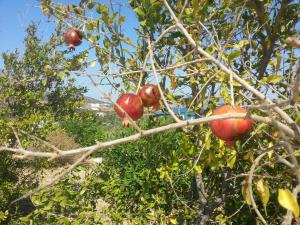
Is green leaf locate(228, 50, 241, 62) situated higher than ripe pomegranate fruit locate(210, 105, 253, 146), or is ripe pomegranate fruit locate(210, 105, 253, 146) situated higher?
green leaf locate(228, 50, 241, 62)

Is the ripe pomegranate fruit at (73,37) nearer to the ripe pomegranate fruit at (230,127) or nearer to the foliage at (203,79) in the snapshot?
the foliage at (203,79)

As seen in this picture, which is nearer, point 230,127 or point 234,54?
point 230,127

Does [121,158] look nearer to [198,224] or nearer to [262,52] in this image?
[198,224]

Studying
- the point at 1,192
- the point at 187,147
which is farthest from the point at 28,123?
the point at 187,147

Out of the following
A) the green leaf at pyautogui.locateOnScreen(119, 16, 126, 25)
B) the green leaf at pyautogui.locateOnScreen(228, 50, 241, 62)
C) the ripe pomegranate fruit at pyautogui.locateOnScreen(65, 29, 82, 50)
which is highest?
the ripe pomegranate fruit at pyautogui.locateOnScreen(65, 29, 82, 50)

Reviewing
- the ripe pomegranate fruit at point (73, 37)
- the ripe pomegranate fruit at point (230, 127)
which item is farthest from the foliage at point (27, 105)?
the ripe pomegranate fruit at point (230, 127)

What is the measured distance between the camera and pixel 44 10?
2.47m

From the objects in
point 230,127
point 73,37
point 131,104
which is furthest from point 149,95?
point 73,37

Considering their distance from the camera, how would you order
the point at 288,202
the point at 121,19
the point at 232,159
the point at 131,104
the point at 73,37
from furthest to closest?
the point at 73,37 < the point at 121,19 < the point at 232,159 < the point at 131,104 < the point at 288,202

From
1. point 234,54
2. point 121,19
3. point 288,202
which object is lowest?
point 288,202

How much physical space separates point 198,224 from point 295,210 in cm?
216

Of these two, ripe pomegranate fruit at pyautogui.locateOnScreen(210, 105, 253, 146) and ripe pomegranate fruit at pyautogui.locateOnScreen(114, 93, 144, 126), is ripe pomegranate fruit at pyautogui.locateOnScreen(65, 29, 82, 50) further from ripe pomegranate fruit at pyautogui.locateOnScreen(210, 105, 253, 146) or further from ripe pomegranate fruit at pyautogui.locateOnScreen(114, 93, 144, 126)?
ripe pomegranate fruit at pyautogui.locateOnScreen(210, 105, 253, 146)

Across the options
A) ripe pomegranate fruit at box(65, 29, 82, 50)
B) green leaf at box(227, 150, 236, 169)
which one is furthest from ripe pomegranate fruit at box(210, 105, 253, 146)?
ripe pomegranate fruit at box(65, 29, 82, 50)

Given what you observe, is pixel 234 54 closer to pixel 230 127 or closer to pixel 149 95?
pixel 149 95
